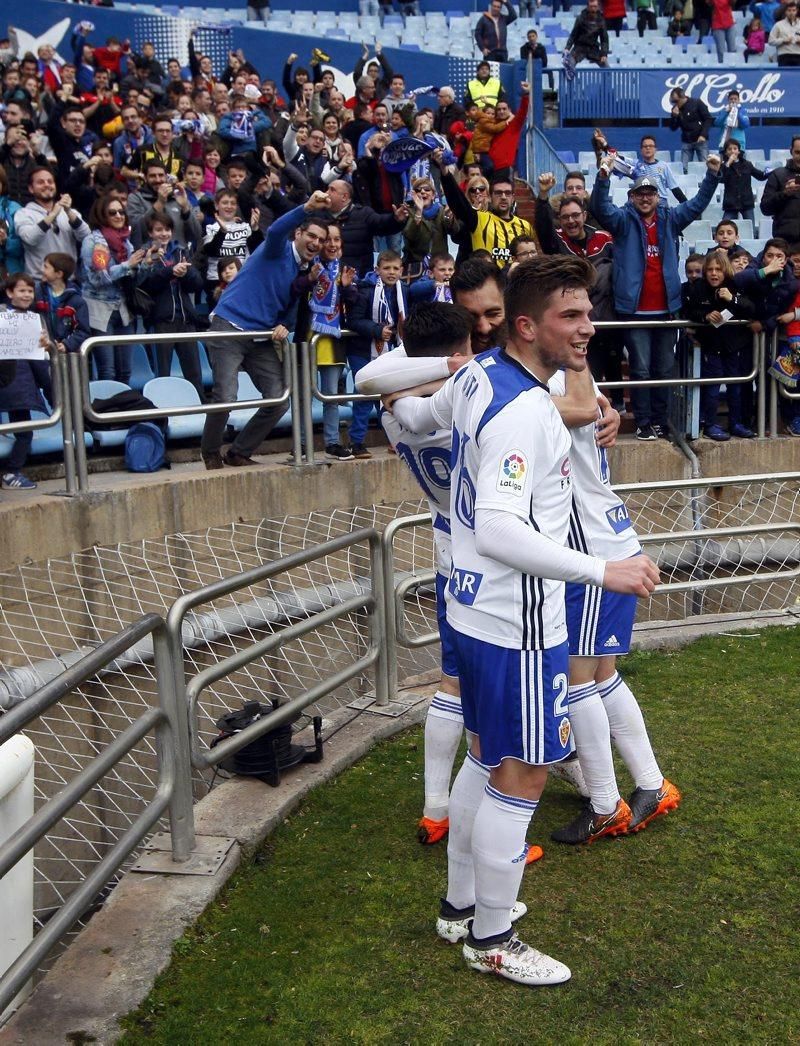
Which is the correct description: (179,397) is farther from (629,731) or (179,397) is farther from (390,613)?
(629,731)


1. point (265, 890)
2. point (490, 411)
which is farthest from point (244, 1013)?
point (490, 411)

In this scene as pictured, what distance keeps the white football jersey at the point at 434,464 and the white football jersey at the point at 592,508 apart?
1.50 ft

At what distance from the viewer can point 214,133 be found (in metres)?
12.8

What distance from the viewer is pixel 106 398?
7.75m

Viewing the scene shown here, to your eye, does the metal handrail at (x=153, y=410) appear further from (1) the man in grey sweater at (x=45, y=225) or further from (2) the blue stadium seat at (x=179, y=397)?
(1) the man in grey sweater at (x=45, y=225)

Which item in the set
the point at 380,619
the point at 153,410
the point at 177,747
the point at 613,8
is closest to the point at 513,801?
the point at 177,747

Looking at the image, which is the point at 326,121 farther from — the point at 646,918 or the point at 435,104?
the point at 646,918

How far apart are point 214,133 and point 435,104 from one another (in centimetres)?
708

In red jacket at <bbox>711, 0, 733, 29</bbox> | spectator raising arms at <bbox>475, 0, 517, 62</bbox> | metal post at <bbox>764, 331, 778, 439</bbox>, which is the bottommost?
metal post at <bbox>764, 331, 778, 439</bbox>

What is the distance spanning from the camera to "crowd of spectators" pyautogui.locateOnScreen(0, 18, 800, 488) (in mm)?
8188

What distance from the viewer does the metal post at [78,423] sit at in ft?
22.3

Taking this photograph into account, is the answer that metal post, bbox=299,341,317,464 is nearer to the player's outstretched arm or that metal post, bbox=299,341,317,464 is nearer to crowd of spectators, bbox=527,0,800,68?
the player's outstretched arm

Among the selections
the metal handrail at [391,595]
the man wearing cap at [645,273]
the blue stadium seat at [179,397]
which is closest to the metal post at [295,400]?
the blue stadium seat at [179,397]

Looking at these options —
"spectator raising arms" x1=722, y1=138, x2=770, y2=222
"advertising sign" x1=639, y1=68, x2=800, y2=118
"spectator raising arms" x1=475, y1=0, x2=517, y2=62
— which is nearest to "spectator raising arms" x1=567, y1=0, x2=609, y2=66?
"spectator raising arms" x1=475, y1=0, x2=517, y2=62
